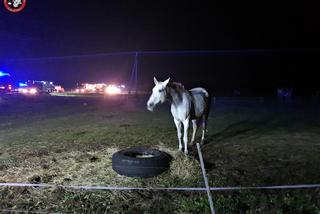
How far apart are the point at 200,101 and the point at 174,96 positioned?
4.30ft

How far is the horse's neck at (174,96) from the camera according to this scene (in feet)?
23.8

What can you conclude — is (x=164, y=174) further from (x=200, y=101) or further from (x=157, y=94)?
(x=200, y=101)

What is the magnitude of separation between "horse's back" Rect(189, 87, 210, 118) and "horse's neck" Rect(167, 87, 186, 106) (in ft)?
2.32

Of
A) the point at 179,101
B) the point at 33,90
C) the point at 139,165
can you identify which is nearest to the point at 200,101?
the point at 179,101

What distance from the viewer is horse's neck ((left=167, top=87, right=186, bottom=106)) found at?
23.8 feet

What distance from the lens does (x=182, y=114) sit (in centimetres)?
736

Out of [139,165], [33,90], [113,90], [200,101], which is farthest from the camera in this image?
[113,90]

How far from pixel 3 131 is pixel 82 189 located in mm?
7765

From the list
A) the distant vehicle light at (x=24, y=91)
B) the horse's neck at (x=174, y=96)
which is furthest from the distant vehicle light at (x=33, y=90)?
the horse's neck at (x=174, y=96)

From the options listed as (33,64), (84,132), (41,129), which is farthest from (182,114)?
(33,64)

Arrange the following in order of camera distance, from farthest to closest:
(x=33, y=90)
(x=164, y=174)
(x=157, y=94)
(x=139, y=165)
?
(x=33, y=90) < (x=157, y=94) < (x=164, y=174) < (x=139, y=165)

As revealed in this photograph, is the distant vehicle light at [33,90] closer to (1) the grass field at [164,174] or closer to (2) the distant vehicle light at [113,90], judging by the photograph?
(2) the distant vehicle light at [113,90]

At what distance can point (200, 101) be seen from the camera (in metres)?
8.33

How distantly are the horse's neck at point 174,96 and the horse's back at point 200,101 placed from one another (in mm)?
706
